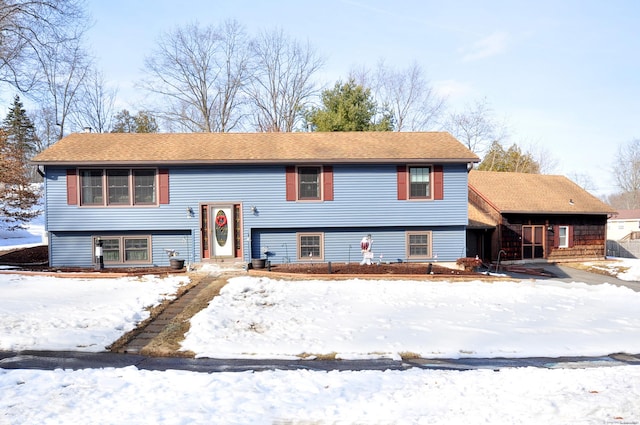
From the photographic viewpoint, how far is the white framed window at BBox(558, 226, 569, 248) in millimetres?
23375

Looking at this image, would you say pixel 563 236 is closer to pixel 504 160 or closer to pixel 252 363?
pixel 504 160

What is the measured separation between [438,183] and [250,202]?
7.61m

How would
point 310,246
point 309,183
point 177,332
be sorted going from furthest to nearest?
point 310,246 < point 309,183 < point 177,332

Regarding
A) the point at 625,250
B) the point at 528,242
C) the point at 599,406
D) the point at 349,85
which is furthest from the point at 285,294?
the point at 625,250

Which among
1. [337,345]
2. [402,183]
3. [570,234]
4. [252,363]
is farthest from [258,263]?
[570,234]

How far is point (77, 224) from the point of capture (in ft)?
50.8

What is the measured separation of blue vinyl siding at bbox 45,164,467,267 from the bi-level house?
39 millimetres

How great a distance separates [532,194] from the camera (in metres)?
24.2

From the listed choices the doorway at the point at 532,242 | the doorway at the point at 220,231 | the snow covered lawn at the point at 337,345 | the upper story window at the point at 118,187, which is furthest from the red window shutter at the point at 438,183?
the upper story window at the point at 118,187

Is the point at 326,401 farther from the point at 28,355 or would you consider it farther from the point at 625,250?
the point at 625,250

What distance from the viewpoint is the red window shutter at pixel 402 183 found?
1648cm

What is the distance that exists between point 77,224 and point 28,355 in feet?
31.5

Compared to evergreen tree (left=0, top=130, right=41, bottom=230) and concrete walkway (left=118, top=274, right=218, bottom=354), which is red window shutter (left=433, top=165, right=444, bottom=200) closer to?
concrete walkway (left=118, top=274, right=218, bottom=354)

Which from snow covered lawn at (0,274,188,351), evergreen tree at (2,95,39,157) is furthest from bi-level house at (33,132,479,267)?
evergreen tree at (2,95,39,157)
